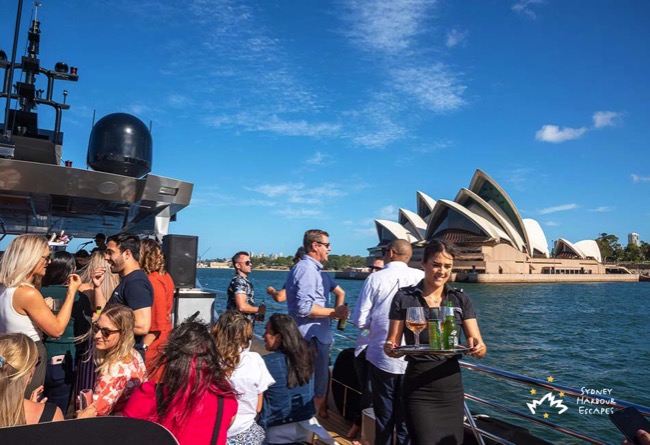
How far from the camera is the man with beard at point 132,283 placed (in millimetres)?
2674

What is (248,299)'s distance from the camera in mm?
4012

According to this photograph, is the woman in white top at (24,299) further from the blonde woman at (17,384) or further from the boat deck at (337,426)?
the boat deck at (337,426)

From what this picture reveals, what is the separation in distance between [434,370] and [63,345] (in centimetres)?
239

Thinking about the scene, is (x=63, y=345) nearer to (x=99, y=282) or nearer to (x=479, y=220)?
(x=99, y=282)

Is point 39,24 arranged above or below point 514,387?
above

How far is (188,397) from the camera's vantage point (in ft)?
5.50

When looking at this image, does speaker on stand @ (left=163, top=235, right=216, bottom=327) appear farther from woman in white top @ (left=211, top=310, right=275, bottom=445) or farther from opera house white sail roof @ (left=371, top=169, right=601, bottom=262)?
opera house white sail roof @ (left=371, top=169, right=601, bottom=262)

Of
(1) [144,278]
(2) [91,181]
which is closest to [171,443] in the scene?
(1) [144,278]

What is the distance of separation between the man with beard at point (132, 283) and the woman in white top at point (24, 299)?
0.38 m

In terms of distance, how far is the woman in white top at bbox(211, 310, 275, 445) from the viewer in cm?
223

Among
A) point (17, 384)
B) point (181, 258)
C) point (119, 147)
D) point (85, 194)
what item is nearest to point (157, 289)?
point (17, 384)

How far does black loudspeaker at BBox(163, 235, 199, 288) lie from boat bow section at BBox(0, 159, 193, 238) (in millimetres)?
454

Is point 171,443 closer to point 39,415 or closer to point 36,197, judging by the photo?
point 39,415

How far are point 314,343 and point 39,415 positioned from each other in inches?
80.2
